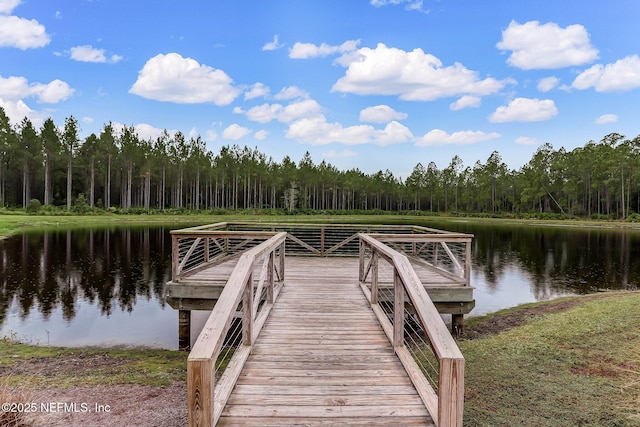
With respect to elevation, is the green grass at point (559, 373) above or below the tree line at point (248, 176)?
below

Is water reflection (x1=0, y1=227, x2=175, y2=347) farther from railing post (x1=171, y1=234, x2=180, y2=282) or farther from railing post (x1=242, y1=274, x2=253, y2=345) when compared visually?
railing post (x1=242, y1=274, x2=253, y2=345)

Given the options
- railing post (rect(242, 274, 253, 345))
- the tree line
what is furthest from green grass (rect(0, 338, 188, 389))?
the tree line

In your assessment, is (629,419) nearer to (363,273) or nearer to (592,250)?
(363,273)

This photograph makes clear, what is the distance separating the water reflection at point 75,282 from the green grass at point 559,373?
674 cm

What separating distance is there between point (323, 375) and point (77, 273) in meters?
15.4

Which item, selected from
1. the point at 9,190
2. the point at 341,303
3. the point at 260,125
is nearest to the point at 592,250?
the point at 341,303

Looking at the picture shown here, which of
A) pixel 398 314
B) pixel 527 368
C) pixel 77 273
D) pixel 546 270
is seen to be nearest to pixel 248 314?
pixel 398 314

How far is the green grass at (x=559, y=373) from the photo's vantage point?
4.29 m

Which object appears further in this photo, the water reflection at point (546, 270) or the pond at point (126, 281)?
the water reflection at point (546, 270)

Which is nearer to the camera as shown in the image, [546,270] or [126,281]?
[126,281]

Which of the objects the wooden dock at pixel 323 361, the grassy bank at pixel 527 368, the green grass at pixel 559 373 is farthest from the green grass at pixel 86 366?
the green grass at pixel 559 373

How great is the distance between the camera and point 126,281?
14.6 m

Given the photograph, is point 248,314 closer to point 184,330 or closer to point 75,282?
point 184,330

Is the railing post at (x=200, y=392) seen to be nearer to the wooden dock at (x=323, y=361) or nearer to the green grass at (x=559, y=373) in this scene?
the wooden dock at (x=323, y=361)
